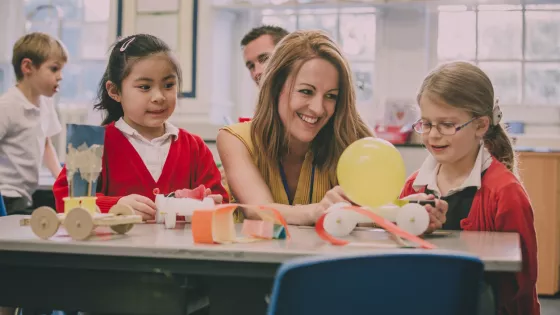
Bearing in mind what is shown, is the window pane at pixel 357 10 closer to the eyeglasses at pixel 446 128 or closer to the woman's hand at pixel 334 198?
the eyeglasses at pixel 446 128

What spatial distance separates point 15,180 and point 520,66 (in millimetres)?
3177

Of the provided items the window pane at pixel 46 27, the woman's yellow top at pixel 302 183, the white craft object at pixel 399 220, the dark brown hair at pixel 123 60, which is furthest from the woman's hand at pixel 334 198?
the window pane at pixel 46 27

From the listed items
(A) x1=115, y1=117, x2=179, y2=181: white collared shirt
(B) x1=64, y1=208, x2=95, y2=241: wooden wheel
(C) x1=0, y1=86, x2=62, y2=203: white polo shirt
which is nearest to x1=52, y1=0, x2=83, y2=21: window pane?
(C) x1=0, y1=86, x2=62, y2=203: white polo shirt

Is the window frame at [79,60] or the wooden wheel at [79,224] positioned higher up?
the window frame at [79,60]

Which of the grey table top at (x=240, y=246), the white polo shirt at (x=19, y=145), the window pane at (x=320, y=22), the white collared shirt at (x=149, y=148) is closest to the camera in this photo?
the grey table top at (x=240, y=246)

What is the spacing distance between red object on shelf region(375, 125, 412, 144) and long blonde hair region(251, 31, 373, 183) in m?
2.25

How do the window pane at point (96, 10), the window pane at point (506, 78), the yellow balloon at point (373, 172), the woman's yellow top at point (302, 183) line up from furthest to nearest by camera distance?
the window pane at point (96, 10), the window pane at point (506, 78), the woman's yellow top at point (302, 183), the yellow balloon at point (373, 172)

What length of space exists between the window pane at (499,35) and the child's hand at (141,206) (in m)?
3.46

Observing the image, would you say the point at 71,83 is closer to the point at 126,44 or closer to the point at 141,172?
the point at 126,44

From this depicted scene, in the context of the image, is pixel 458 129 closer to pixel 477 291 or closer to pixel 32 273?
pixel 477 291

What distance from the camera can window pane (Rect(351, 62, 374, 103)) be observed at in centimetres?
462

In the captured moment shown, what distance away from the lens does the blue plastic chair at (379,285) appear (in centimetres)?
87

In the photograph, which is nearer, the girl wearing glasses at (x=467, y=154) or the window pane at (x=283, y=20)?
the girl wearing glasses at (x=467, y=154)

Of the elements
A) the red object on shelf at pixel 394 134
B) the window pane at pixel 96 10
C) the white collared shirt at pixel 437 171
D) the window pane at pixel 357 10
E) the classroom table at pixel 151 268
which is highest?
the window pane at pixel 96 10
